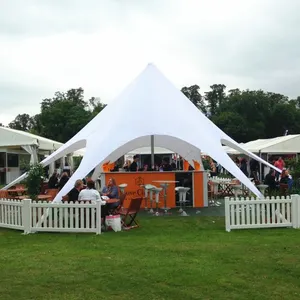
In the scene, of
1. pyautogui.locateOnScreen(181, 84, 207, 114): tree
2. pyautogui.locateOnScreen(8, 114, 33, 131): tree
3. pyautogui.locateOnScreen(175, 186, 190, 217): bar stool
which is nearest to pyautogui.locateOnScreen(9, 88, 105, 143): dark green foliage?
pyautogui.locateOnScreen(8, 114, 33, 131): tree

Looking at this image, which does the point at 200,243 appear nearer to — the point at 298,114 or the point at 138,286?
the point at 138,286

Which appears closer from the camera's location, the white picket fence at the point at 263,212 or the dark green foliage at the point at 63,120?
the white picket fence at the point at 263,212

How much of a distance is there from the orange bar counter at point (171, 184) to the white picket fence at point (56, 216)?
420cm

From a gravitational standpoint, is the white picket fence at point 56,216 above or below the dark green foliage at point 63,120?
Answer: below

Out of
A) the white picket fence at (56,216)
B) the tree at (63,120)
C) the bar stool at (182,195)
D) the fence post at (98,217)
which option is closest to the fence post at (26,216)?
the white picket fence at (56,216)

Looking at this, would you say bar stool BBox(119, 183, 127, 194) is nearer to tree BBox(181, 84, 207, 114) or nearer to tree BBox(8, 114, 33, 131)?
tree BBox(181, 84, 207, 114)

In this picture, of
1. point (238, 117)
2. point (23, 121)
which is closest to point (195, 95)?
point (238, 117)

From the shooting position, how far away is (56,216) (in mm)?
9688

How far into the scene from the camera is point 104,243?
27.6 feet

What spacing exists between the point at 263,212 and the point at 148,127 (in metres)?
4.40

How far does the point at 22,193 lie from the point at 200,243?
8042 millimetres

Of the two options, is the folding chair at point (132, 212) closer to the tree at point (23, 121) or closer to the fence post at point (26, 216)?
the fence post at point (26, 216)

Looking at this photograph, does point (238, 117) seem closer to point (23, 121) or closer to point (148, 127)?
point (23, 121)

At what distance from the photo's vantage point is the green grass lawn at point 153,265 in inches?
210
